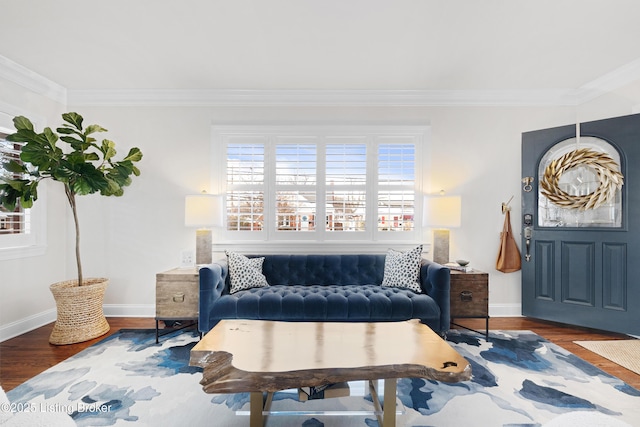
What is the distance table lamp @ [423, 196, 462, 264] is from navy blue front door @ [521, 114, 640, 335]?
0.95 m

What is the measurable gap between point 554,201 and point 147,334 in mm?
4393

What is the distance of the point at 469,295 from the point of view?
2.82 meters

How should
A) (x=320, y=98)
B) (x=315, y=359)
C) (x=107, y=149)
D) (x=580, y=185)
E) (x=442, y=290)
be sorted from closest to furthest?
(x=315, y=359)
(x=442, y=290)
(x=107, y=149)
(x=580, y=185)
(x=320, y=98)

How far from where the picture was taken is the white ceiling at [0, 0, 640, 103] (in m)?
2.10

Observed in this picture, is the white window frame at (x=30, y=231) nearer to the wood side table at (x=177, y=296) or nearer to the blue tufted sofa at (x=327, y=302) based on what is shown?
the wood side table at (x=177, y=296)

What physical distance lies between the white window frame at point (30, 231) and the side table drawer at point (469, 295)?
423cm

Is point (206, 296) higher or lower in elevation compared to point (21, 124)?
lower

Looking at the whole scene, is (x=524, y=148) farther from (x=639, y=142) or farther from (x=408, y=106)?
(x=408, y=106)

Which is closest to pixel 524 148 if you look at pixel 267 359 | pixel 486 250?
pixel 486 250

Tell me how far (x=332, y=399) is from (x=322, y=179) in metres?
2.27

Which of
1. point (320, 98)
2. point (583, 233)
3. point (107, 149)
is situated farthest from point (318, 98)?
point (583, 233)

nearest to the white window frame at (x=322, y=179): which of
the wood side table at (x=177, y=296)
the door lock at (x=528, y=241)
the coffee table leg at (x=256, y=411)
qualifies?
the wood side table at (x=177, y=296)

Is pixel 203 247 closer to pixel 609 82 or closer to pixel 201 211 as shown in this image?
pixel 201 211

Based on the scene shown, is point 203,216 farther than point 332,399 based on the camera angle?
Yes
